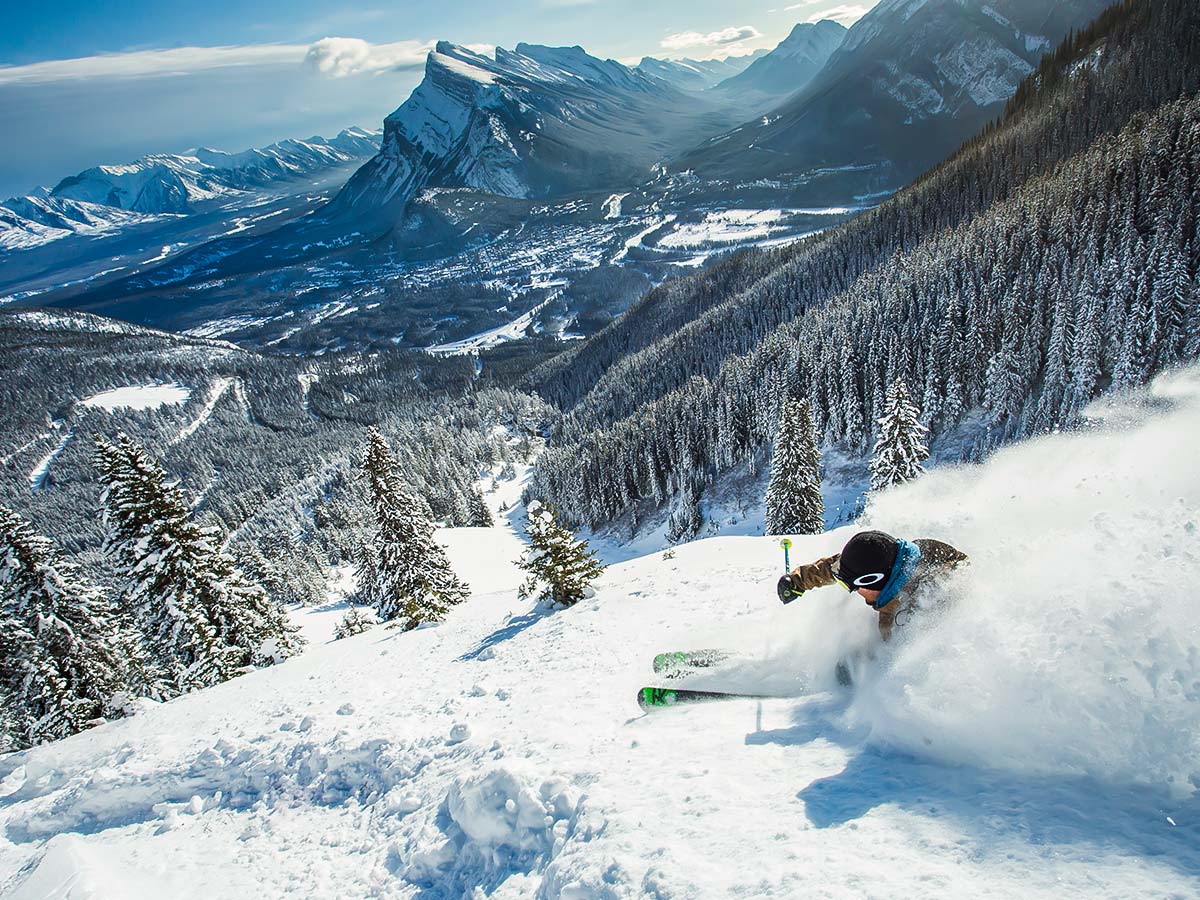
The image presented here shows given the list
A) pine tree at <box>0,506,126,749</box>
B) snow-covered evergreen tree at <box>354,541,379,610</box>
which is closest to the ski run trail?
pine tree at <box>0,506,126,749</box>

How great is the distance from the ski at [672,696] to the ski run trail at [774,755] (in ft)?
0.65

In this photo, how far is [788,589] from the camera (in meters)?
7.52

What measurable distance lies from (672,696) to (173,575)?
2247 centimetres

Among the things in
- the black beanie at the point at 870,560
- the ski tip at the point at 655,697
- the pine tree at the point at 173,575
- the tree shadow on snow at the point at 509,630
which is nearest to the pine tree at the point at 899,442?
the tree shadow on snow at the point at 509,630

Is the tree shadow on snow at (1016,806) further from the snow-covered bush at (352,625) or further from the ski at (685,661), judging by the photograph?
the snow-covered bush at (352,625)

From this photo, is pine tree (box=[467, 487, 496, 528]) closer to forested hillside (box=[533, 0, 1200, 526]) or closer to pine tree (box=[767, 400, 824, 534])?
forested hillside (box=[533, 0, 1200, 526])

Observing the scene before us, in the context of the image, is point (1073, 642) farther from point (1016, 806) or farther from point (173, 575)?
point (173, 575)

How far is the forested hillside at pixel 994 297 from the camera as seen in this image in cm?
5219

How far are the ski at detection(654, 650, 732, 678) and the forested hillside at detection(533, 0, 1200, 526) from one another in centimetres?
5622

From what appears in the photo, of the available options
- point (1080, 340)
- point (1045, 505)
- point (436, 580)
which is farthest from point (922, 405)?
point (1045, 505)

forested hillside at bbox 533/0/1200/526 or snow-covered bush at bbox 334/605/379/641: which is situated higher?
forested hillside at bbox 533/0/1200/526

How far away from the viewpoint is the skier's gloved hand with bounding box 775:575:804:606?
24.5ft

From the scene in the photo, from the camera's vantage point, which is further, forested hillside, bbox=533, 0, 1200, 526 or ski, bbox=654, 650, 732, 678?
forested hillside, bbox=533, 0, 1200, 526

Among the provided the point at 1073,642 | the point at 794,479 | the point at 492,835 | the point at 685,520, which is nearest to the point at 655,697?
the point at 492,835
